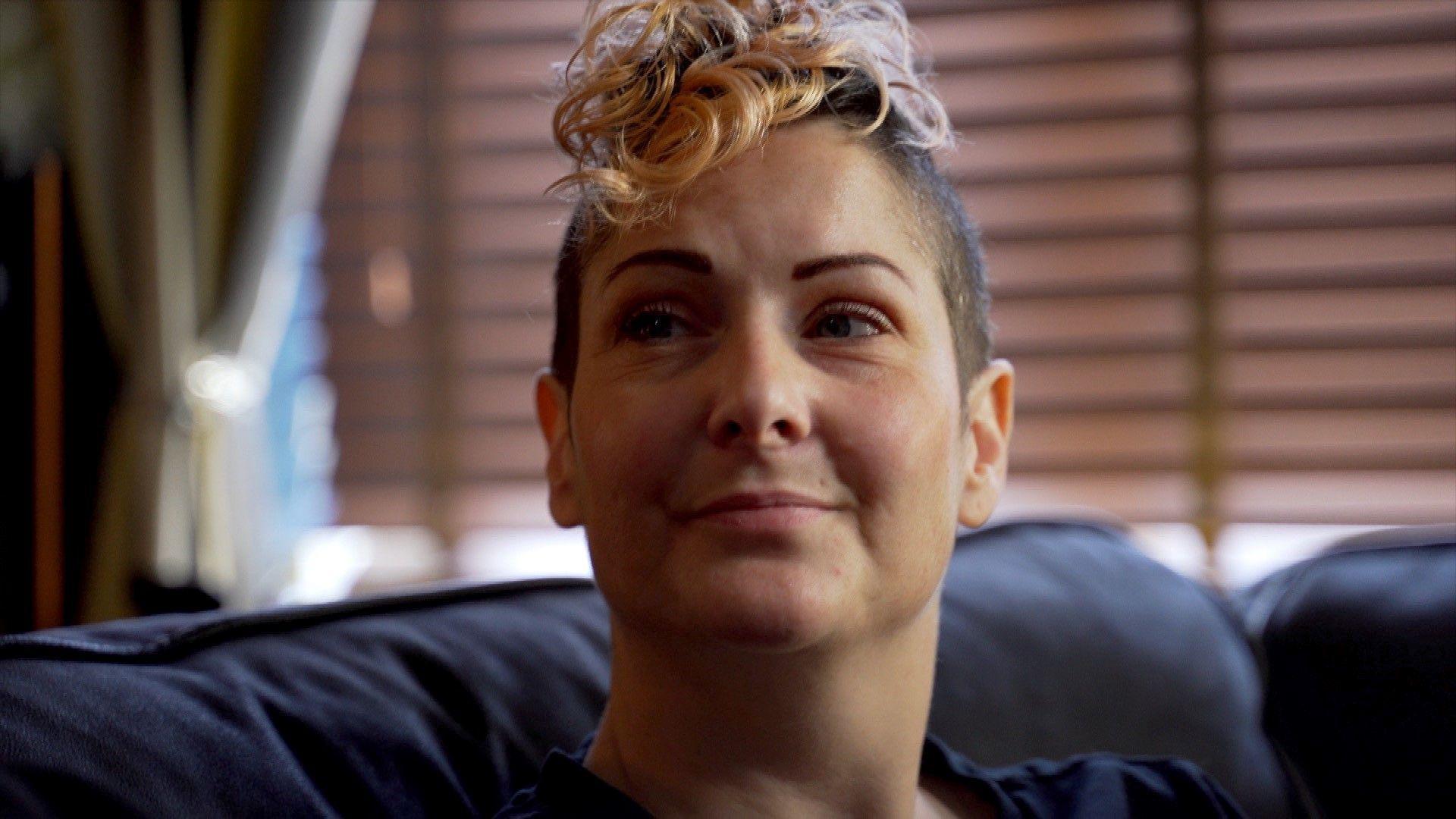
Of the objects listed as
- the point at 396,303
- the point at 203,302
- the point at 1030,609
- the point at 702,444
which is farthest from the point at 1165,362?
the point at 702,444

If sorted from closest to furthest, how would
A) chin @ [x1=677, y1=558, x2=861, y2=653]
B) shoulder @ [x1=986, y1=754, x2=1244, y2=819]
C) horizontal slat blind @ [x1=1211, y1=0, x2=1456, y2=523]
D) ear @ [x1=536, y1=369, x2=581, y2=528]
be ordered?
chin @ [x1=677, y1=558, x2=861, y2=653]
ear @ [x1=536, y1=369, x2=581, y2=528]
shoulder @ [x1=986, y1=754, x2=1244, y2=819]
horizontal slat blind @ [x1=1211, y1=0, x2=1456, y2=523]

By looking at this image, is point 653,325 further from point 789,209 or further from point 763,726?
point 763,726

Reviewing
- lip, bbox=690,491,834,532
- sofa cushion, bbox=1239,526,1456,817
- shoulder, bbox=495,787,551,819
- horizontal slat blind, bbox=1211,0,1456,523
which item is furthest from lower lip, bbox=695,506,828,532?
horizontal slat blind, bbox=1211,0,1456,523

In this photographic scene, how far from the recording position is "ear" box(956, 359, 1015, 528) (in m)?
1.08

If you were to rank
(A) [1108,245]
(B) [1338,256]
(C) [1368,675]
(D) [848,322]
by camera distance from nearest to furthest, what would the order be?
(D) [848,322]
(C) [1368,675]
(B) [1338,256]
(A) [1108,245]

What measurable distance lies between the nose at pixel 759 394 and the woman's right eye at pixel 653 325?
0.19 feet

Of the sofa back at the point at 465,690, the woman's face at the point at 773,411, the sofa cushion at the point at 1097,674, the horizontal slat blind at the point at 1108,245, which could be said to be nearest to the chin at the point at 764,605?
the woman's face at the point at 773,411

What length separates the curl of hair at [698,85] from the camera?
949 millimetres

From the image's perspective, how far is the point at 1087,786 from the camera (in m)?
1.18

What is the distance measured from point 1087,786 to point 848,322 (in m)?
0.55

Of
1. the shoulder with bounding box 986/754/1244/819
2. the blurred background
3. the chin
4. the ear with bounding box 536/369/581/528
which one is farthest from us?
the blurred background

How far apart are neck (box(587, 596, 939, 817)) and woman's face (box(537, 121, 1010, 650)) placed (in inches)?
1.3

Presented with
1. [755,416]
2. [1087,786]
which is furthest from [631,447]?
[1087,786]

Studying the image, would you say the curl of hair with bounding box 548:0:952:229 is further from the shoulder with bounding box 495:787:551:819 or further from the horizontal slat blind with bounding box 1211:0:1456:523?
the horizontal slat blind with bounding box 1211:0:1456:523
